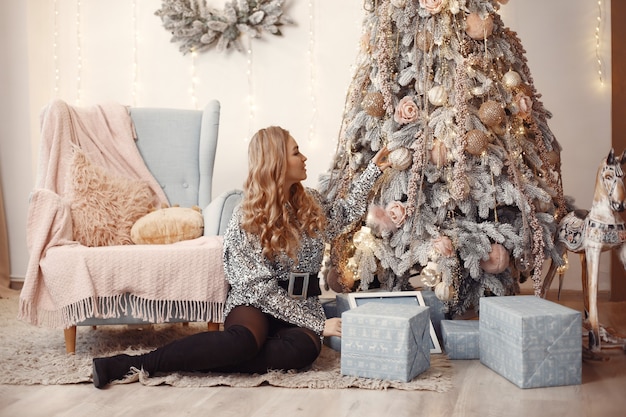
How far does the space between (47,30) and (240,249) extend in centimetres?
268

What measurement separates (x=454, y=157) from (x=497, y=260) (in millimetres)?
435

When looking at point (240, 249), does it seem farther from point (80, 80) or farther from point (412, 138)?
point (80, 80)

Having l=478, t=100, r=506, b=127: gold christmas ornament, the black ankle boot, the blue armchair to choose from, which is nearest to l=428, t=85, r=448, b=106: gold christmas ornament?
l=478, t=100, r=506, b=127: gold christmas ornament

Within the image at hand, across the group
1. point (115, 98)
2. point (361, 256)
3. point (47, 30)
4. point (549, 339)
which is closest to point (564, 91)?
point (361, 256)

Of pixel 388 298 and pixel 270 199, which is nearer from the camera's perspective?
pixel 270 199

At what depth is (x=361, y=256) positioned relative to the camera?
2953 mm

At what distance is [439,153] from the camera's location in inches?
111

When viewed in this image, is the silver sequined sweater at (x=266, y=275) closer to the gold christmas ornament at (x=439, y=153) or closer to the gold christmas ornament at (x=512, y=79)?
the gold christmas ornament at (x=439, y=153)

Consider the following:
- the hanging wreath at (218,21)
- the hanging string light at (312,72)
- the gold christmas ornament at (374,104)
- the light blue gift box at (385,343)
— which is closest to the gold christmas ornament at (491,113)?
the gold christmas ornament at (374,104)

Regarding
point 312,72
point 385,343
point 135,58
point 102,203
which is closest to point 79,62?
point 135,58

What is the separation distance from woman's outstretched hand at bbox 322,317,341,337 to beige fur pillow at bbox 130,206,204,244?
0.84m

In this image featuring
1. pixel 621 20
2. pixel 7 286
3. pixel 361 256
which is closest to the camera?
pixel 361 256

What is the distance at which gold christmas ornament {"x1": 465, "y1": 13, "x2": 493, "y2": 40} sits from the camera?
2809 millimetres

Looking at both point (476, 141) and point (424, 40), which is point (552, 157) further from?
point (424, 40)
